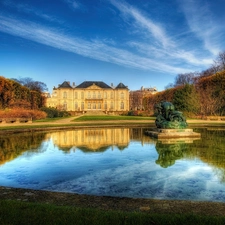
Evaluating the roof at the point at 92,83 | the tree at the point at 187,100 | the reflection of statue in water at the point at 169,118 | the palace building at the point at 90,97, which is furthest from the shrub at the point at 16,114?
the roof at the point at 92,83

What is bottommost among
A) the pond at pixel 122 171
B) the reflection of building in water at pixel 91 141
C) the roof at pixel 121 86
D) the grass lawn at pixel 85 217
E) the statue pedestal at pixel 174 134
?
the pond at pixel 122 171

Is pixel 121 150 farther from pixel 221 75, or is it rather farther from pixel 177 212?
pixel 221 75

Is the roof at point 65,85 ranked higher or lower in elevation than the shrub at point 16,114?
higher

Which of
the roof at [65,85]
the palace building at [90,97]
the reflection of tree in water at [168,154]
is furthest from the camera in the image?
the roof at [65,85]

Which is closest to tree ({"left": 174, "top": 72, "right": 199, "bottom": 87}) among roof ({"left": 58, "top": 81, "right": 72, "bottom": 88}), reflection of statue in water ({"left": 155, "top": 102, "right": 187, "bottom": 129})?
roof ({"left": 58, "top": 81, "right": 72, "bottom": 88})

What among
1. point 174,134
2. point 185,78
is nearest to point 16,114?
point 174,134

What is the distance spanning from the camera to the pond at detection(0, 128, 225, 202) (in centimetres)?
471

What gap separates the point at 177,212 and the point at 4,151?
284 inches

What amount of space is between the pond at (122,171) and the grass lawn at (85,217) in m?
1.29

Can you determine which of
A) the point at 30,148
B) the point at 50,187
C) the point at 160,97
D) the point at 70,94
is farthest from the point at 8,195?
the point at 70,94

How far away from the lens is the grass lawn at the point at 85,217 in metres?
2.93

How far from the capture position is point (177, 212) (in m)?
3.36

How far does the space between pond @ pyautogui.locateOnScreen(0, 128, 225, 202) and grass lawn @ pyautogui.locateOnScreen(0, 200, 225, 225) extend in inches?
50.6

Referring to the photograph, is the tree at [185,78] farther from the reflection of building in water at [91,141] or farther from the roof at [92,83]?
the reflection of building in water at [91,141]
